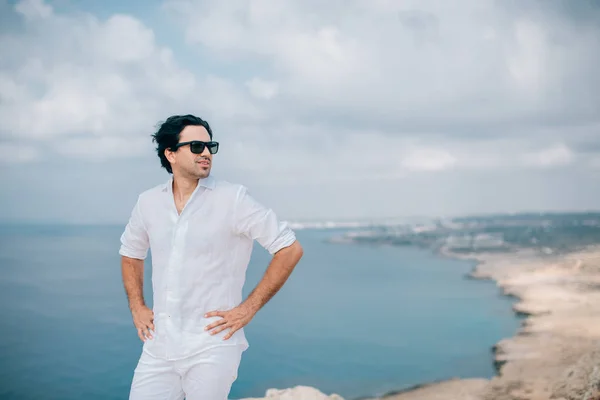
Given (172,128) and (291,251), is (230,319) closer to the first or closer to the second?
(291,251)

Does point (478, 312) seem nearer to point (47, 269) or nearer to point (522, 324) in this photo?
point (522, 324)

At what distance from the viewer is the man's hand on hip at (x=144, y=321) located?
2.07 m

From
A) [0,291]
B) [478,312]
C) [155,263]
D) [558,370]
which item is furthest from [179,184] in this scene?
[0,291]

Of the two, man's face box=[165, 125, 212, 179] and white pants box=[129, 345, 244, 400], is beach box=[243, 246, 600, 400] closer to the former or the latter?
white pants box=[129, 345, 244, 400]

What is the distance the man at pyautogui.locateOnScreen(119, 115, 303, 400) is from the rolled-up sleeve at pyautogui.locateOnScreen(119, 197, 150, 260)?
0.05m

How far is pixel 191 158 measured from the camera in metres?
2.01

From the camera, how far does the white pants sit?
1.93 metres

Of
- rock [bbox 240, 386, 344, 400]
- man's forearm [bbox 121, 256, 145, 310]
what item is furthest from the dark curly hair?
rock [bbox 240, 386, 344, 400]

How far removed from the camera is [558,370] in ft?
31.9

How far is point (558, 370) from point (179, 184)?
9614mm

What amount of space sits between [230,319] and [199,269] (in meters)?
0.21

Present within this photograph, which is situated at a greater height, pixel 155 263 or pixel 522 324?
pixel 155 263

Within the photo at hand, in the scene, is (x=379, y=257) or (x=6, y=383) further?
(x=379, y=257)

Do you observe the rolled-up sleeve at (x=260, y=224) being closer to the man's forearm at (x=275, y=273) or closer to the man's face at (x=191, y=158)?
the man's forearm at (x=275, y=273)
